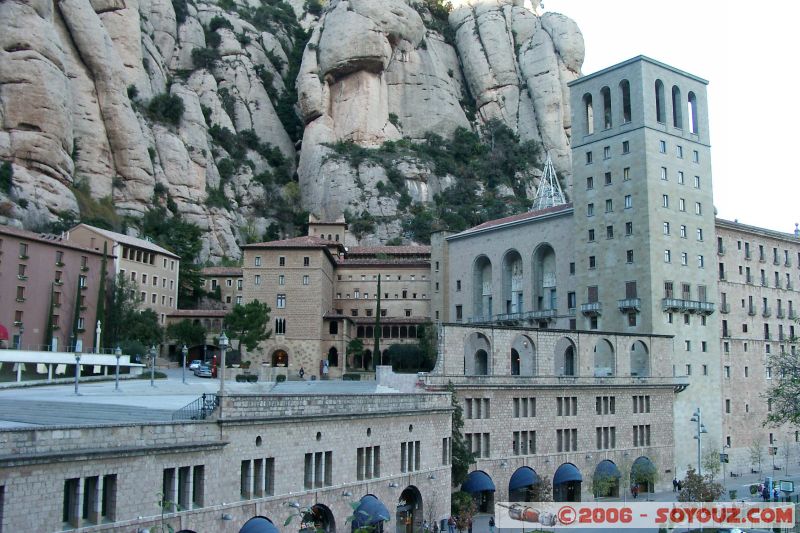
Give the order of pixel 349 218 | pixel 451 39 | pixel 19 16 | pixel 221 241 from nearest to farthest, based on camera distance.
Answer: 1. pixel 19 16
2. pixel 221 241
3. pixel 349 218
4. pixel 451 39

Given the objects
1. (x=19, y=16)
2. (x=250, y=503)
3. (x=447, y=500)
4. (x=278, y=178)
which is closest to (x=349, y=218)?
(x=278, y=178)

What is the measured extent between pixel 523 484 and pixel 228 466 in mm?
22212

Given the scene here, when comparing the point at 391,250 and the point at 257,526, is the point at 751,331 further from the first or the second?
the point at 257,526

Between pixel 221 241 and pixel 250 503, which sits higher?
pixel 221 241

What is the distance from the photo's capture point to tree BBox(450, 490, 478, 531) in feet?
107

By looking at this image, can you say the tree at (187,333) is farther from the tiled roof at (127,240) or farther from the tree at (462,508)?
the tree at (462,508)

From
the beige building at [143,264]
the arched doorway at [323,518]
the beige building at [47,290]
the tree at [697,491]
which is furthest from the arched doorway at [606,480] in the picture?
the beige building at [143,264]

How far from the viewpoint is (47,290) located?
57.6 metres

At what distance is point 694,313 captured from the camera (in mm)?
55031

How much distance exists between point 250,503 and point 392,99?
307 ft

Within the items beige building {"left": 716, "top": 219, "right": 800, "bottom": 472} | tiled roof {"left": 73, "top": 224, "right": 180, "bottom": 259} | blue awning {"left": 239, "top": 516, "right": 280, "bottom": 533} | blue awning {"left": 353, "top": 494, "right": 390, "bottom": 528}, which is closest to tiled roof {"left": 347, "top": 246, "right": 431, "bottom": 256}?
tiled roof {"left": 73, "top": 224, "right": 180, "bottom": 259}

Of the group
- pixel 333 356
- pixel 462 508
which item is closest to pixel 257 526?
pixel 462 508

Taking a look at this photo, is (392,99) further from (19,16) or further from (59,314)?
(59,314)

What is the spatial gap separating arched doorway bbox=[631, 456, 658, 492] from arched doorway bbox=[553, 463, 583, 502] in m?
4.95
